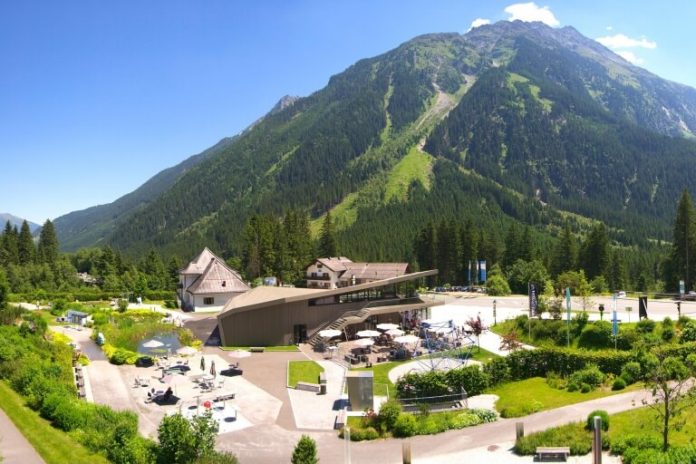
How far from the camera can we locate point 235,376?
3494 cm

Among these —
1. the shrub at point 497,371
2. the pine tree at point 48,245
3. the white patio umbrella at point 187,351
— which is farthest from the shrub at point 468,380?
the pine tree at point 48,245

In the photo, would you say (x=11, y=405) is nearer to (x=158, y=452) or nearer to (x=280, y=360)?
(x=158, y=452)

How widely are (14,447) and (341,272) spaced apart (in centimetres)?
7883

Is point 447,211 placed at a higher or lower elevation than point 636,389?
higher

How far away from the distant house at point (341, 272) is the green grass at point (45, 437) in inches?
2749

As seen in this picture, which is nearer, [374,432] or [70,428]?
[70,428]

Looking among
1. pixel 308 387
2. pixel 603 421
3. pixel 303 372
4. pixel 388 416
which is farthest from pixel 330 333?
pixel 603 421

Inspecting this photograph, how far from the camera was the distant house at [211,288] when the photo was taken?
232ft

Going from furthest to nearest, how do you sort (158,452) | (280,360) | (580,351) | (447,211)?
(447,211), (280,360), (580,351), (158,452)

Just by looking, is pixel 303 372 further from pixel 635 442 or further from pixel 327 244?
pixel 327 244

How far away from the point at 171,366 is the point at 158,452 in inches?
787

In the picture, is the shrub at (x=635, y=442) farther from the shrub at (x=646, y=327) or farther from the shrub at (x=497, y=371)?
the shrub at (x=646, y=327)

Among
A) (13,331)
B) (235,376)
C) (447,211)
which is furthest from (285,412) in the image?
(447,211)

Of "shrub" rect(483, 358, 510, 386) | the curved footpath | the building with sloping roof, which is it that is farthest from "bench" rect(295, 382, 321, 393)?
the building with sloping roof
